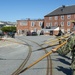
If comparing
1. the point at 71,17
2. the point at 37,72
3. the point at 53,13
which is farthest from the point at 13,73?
the point at 53,13

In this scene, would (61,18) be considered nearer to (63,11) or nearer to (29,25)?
(63,11)

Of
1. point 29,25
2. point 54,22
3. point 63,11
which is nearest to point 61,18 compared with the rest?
point 63,11

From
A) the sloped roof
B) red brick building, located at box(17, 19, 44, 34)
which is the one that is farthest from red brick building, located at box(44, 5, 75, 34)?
red brick building, located at box(17, 19, 44, 34)

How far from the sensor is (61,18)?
→ 116 metres

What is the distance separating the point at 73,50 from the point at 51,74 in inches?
153

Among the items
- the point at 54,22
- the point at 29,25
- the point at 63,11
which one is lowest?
the point at 29,25

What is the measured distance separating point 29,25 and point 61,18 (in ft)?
57.8

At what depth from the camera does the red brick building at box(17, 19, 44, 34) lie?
12494 cm

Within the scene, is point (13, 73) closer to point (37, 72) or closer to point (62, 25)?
point (37, 72)

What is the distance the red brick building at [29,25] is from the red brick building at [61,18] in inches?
142

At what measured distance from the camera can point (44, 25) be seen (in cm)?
12300

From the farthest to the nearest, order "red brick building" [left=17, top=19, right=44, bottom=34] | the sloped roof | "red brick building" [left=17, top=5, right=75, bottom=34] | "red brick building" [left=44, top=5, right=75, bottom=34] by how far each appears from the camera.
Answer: "red brick building" [left=17, top=19, right=44, bottom=34]
the sloped roof
"red brick building" [left=17, top=5, right=75, bottom=34]
"red brick building" [left=44, top=5, right=75, bottom=34]

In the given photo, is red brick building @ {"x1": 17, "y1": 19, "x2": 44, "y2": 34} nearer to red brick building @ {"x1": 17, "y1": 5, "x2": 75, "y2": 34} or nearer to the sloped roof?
red brick building @ {"x1": 17, "y1": 5, "x2": 75, "y2": 34}

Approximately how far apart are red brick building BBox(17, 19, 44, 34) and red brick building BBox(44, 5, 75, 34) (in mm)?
3601
